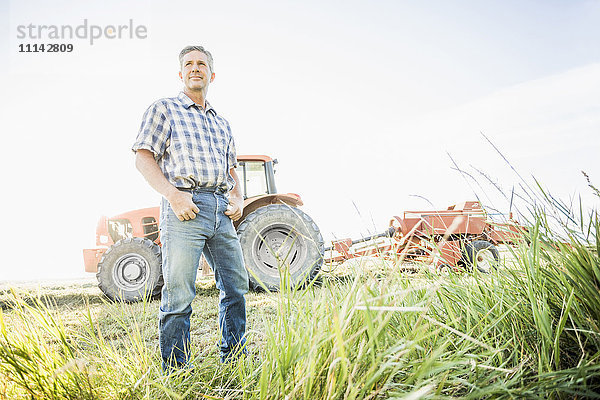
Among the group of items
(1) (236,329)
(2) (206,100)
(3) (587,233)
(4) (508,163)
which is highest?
(2) (206,100)

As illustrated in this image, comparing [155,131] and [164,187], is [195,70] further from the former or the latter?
[164,187]

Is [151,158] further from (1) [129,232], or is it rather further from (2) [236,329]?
(1) [129,232]

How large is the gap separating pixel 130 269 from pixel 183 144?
10.3ft

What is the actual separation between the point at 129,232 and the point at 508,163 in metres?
5.29

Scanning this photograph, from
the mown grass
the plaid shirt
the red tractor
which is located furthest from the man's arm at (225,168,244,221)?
the red tractor

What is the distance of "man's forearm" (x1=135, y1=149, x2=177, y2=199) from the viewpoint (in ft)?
6.21

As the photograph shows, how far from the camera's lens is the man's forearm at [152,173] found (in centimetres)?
189

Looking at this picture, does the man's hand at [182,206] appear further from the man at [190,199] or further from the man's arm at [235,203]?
the man's arm at [235,203]

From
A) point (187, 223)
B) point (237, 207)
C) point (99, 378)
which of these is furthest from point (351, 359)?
point (237, 207)

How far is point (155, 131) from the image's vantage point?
201cm

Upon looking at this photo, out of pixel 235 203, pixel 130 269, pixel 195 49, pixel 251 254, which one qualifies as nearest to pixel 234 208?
pixel 235 203

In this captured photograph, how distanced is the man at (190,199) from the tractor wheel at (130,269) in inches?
105

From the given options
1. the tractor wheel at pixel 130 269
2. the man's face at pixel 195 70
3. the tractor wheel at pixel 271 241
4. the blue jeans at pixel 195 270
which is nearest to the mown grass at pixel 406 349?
the blue jeans at pixel 195 270

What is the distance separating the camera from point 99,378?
3.97 feet
